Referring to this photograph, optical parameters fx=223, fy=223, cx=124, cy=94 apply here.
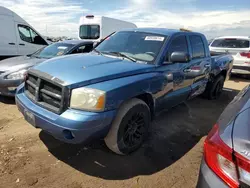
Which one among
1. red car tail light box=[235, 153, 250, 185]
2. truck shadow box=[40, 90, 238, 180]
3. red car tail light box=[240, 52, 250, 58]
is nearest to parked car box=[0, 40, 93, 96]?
truck shadow box=[40, 90, 238, 180]

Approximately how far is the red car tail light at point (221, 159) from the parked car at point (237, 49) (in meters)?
7.84

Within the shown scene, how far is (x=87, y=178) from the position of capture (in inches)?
105

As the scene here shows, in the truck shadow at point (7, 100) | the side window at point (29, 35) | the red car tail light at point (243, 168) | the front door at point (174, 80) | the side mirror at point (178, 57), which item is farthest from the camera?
the side window at point (29, 35)

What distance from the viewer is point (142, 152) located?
3.26 metres

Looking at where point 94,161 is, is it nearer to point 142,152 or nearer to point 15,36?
point 142,152

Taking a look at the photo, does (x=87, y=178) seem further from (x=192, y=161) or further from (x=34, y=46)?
(x=34, y=46)

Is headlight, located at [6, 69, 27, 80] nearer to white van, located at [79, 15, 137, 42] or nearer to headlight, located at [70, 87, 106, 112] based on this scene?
headlight, located at [70, 87, 106, 112]

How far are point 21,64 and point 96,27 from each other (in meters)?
8.78

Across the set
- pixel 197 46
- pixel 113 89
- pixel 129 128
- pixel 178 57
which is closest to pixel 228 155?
pixel 113 89

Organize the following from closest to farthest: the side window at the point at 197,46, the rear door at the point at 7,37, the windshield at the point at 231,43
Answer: the side window at the point at 197,46 → the rear door at the point at 7,37 → the windshield at the point at 231,43

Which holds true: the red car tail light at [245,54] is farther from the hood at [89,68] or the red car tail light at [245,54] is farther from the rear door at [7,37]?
the rear door at [7,37]

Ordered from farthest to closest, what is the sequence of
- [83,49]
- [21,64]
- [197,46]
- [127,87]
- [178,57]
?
[83,49] < [21,64] < [197,46] < [178,57] < [127,87]

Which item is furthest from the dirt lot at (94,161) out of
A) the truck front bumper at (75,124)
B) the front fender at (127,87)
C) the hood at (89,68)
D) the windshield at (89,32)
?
the windshield at (89,32)

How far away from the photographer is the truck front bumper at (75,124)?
242 cm
